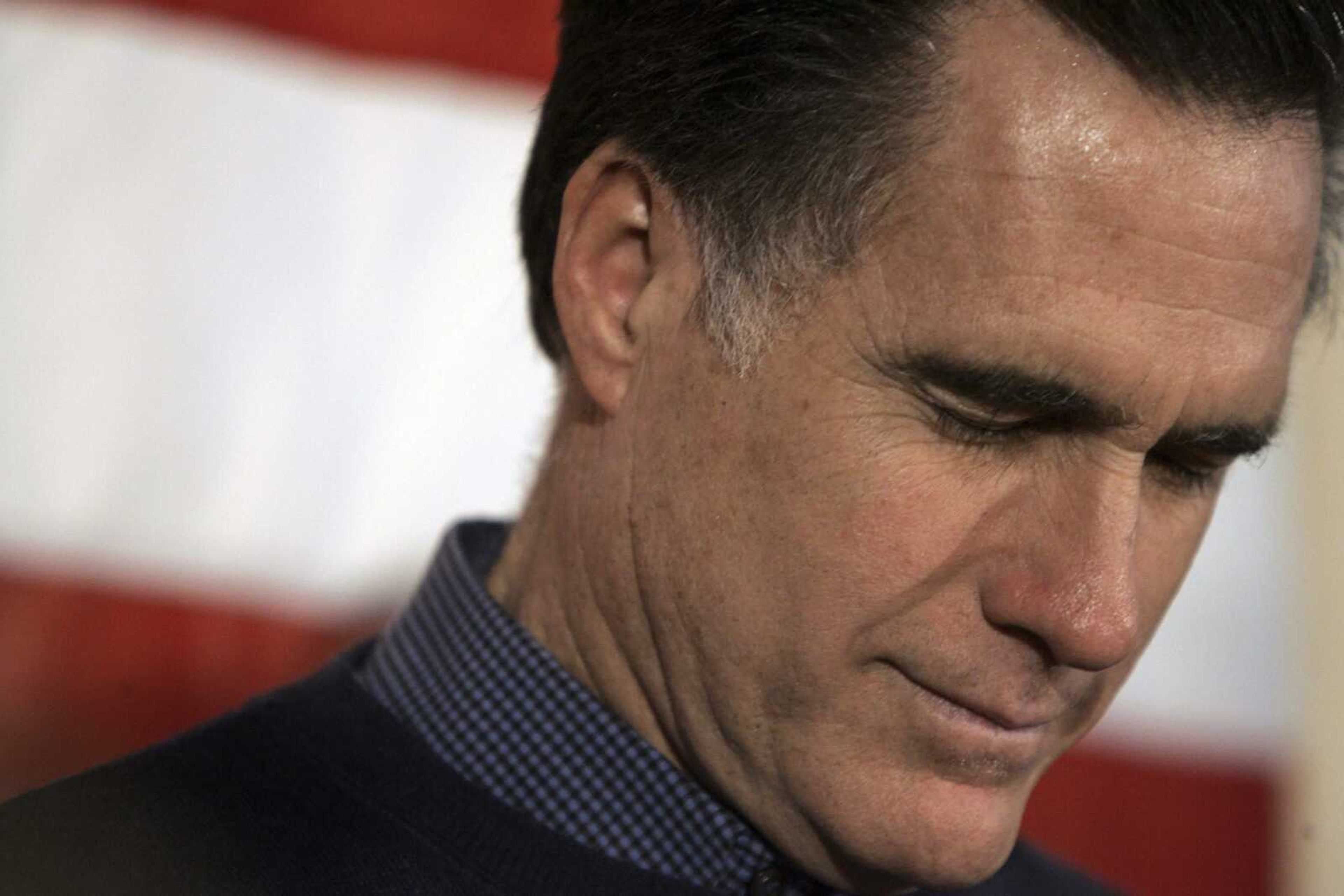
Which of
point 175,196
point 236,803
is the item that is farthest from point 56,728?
point 236,803

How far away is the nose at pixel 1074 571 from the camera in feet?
3.64

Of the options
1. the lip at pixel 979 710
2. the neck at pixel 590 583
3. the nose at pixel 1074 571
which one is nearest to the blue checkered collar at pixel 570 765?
the neck at pixel 590 583

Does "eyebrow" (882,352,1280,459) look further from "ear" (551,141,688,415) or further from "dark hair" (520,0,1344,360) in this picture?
"ear" (551,141,688,415)

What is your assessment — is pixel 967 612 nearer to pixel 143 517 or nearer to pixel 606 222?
pixel 606 222

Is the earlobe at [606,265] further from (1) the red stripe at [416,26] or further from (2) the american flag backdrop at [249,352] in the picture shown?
(1) the red stripe at [416,26]

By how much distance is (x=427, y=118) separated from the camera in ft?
8.84

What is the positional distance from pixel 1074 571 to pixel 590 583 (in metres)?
0.41

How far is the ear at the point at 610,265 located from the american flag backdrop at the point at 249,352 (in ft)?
4.20

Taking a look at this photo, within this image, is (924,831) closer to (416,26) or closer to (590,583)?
(590,583)

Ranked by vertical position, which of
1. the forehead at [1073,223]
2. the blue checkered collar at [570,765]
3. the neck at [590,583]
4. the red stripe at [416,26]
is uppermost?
the red stripe at [416,26]

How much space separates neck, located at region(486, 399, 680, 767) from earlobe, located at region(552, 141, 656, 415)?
6cm

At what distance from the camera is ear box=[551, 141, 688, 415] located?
1261 millimetres

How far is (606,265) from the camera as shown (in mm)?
1287

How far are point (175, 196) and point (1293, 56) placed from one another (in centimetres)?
185
